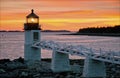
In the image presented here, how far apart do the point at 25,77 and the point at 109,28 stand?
13691cm

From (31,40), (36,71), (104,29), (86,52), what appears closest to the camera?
(86,52)

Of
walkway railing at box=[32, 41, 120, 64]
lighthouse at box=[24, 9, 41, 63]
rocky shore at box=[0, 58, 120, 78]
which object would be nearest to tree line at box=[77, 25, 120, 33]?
lighthouse at box=[24, 9, 41, 63]

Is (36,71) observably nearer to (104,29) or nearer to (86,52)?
(86,52)

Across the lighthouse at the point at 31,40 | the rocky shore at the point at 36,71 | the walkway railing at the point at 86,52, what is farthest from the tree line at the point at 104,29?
the walkway railing at the point at 86,52

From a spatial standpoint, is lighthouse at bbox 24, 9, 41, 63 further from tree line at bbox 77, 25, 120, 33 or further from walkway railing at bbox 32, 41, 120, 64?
tree line at bbox 77, 25, 120, 33

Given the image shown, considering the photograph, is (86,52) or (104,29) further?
(104,29)

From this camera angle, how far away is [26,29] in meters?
38.1

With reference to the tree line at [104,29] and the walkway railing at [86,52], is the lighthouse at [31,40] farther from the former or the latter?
the tree line at [104,29]

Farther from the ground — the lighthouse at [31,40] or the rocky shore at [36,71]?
the lighthouse at [31,40]

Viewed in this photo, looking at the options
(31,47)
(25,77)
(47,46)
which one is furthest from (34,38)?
(25,77)

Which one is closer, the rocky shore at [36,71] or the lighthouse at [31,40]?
the rocky shore at [36,71]

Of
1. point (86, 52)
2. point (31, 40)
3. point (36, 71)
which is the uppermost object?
point (31, 40)

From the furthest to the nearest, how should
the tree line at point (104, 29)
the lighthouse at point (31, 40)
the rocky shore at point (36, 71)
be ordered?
1. the tree line at point (104, 29)
2. the lighthouse at point (31, 40)
3. the rocky shore at point (36, 71)

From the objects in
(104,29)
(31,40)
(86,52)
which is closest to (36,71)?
(86,52)
